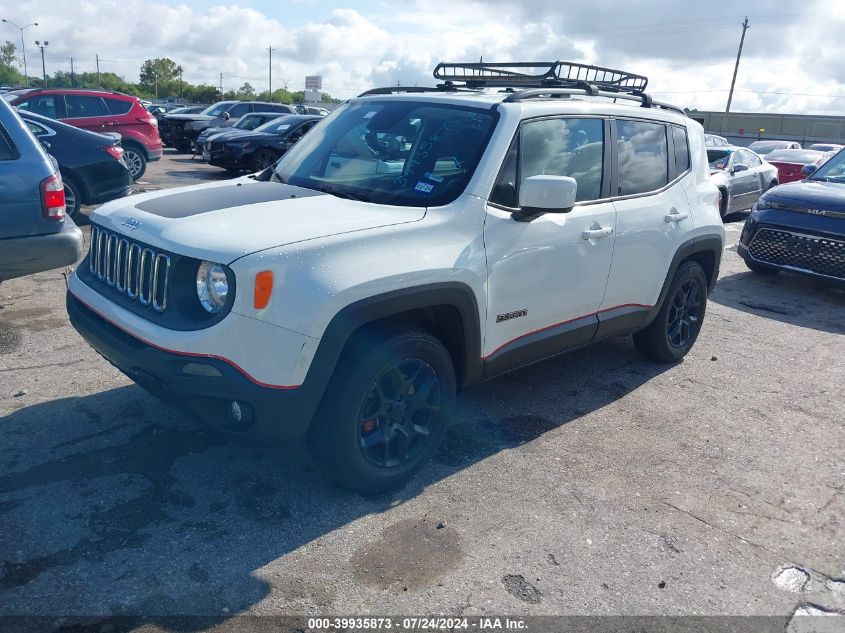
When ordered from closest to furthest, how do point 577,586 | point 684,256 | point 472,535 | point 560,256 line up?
point 577,586
point 472,535
point 560,256
point 684,256

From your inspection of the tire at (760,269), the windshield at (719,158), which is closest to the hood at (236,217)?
the tire at (760,269)

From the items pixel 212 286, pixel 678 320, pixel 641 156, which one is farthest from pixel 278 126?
pixel 212 286

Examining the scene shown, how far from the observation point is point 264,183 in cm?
423

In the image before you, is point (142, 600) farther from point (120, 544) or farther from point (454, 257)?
point (454, 257)

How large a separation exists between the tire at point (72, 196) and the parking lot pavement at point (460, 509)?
448 cm

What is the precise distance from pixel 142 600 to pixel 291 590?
552 millimetres

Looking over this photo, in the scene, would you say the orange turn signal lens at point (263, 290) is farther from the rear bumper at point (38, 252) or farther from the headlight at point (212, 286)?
the rear bumper at point (38, 252)

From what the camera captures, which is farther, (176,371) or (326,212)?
(326,212)

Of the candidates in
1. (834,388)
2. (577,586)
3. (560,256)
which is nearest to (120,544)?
(577,586)

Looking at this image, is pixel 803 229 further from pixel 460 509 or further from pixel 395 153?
pixel 460 509

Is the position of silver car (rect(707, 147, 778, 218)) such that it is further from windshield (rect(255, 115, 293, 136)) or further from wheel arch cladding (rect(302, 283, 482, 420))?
wheel arch cladding (rect(302, 283, 482, 420))

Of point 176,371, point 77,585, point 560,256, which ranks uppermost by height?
point 560,256

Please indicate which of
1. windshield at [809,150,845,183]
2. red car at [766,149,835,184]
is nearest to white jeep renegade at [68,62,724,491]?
windshield at [809,150,845,183]

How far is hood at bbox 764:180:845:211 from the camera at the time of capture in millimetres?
7727
